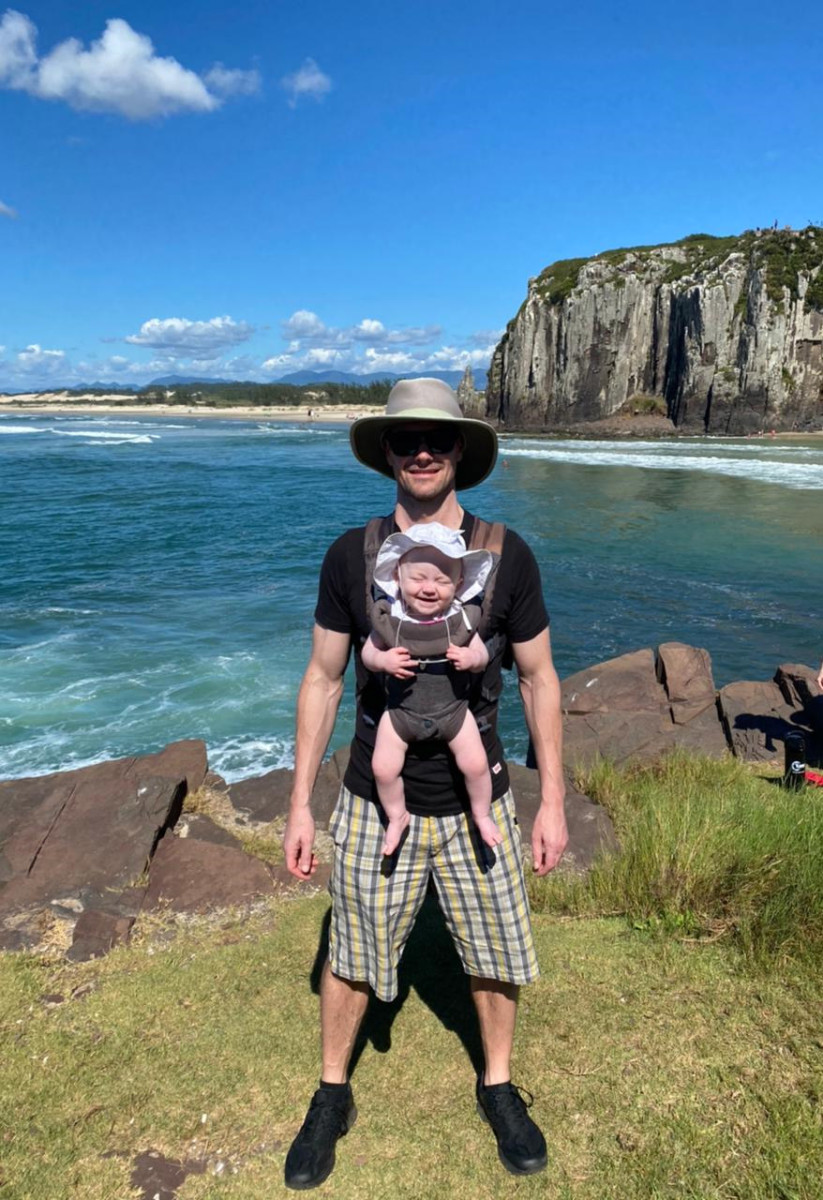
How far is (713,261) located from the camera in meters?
72.6

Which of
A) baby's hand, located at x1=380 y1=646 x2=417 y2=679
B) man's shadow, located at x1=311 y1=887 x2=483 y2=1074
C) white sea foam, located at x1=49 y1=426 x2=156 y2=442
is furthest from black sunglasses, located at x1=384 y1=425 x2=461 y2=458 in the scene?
white sea foam, located at x1=49 y1=426 x2=156 y2=442

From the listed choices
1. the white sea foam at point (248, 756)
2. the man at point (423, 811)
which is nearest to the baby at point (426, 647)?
the man at point (423, 811)

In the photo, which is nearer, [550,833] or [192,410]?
[550,833]

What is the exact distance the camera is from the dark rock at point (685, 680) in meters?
9.39

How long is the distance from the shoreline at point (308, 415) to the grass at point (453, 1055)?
3865 cm

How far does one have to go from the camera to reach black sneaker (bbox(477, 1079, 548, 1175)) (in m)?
2.81

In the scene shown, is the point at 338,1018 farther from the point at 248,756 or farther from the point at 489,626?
the point at 248,756

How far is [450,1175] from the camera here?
281 cm

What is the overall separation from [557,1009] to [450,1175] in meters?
0.97

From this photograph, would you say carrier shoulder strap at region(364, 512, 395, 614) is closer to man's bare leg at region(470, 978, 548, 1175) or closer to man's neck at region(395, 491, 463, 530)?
man's neck at region(395, 491, 463, 530)

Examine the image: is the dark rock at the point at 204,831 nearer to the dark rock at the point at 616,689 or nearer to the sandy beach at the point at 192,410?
the dark rock at the point at 616,689

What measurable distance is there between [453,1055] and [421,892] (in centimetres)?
106

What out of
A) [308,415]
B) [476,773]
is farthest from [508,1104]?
[308,415]

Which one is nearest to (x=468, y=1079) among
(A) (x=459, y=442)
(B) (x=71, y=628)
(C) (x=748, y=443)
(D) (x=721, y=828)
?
(D) (x=721, y=828)
